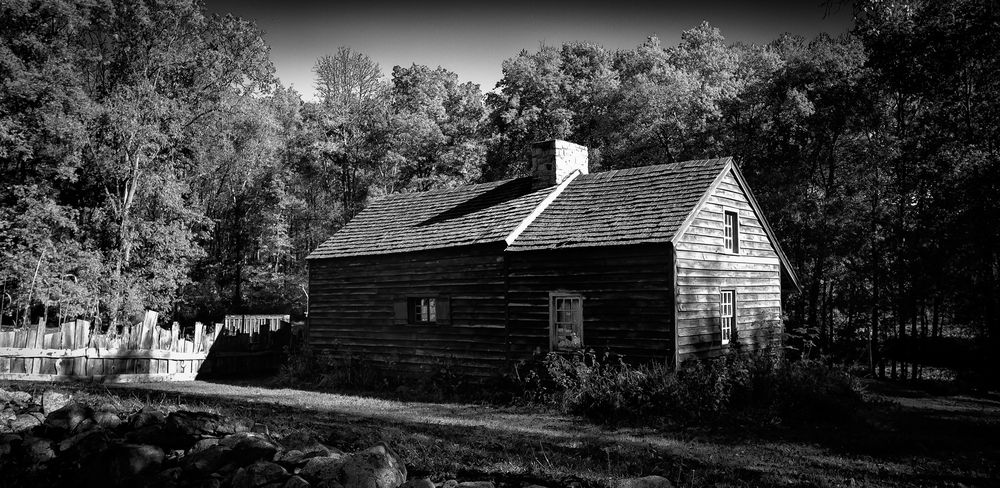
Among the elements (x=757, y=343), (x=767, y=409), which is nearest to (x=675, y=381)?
(x=767, y=409)

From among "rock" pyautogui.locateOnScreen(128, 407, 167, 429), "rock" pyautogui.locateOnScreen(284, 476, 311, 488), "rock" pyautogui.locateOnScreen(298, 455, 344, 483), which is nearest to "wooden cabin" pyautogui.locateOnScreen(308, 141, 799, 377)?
"rock" pyautogui.locateOnScreen(128, 407, 167, 429)

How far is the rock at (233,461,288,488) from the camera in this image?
5.73m

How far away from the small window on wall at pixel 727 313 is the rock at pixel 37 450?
15152mm

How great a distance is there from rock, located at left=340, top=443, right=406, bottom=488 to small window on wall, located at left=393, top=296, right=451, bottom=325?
45.0 feet

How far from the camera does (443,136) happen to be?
38.0 meters

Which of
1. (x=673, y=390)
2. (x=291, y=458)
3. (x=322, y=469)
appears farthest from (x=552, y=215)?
(x=322, y=469)

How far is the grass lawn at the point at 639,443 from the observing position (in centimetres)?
799

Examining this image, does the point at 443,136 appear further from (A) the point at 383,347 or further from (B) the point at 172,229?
(A) the point at 383,347

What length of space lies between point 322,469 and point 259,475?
63 centimetres

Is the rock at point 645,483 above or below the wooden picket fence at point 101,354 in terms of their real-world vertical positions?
above

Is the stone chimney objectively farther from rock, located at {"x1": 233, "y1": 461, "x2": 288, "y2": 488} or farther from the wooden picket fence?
rock, located at {"x1": 233, "y1": 461, "x2": 288, "y2": 488}

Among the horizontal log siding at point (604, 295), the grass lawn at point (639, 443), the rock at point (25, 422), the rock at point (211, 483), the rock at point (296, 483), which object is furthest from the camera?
the horizontal log siding at point (604, 295)

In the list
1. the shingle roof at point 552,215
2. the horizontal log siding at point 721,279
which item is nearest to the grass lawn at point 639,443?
the horizontal log siding at point 721,279

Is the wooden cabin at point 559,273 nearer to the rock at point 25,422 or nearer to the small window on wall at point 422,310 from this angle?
the small window on wall at point 422,310
